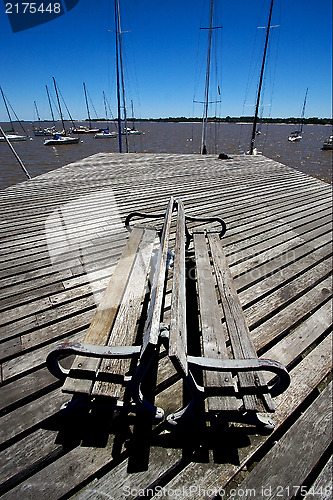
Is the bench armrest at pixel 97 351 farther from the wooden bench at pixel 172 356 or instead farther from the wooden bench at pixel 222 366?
the wooden bench at pixel 222 366

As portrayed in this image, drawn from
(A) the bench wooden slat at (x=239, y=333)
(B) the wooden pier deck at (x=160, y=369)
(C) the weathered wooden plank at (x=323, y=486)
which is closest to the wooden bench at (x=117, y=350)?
(B) the wooden pier deck at (x=160, y=369)

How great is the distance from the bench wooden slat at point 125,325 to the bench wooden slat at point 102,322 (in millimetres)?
42

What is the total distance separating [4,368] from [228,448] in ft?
5.90

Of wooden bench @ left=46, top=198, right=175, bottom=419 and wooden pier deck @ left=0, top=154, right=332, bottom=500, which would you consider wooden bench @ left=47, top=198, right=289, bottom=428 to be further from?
wooden pier deck @ left=0, top=154, right=332, bottom=500

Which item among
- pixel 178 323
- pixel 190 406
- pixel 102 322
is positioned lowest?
pixel 190 406

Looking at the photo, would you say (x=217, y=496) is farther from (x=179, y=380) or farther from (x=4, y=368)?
(x=4, y=368)

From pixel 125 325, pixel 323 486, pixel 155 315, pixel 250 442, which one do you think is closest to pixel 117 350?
pixel 155 315

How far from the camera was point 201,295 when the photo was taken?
2270 millimetres

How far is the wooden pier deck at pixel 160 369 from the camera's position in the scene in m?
1.50

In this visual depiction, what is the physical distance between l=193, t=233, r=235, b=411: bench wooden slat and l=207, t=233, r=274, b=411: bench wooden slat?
70mm

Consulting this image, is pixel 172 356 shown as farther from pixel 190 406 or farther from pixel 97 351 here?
pixel 190 406

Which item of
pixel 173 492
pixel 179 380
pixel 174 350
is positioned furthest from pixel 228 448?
pixel 174 350

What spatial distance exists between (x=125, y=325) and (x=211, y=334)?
645 millimetres

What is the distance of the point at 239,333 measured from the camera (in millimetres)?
1890
